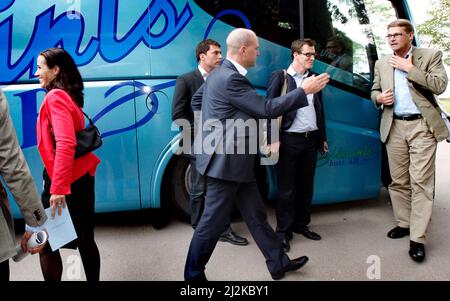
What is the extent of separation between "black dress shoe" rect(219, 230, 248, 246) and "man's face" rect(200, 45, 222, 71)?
Answer: 5.16 feet

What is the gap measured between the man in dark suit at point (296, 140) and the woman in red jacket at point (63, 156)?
166 centimetres

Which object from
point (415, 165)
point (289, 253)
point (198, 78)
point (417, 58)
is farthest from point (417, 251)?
point (198, 78)

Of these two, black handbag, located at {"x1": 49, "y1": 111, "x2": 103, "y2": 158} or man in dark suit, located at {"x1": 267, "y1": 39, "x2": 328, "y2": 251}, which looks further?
man in dark suit, located at {"x1": 267, "y1": 39, "x2": 328, "y2": 251}

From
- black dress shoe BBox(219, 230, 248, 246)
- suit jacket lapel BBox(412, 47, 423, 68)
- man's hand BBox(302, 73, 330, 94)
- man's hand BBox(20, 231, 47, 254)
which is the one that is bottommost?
black dress shoe BBox(219, 230, 248, 246)

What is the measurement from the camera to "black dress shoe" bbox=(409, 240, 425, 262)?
3221mm

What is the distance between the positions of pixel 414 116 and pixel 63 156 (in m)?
2.83

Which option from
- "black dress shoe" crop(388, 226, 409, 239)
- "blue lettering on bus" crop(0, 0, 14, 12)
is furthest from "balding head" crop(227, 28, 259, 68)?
"black dress shoe" crop(388, 226, 409, 239)

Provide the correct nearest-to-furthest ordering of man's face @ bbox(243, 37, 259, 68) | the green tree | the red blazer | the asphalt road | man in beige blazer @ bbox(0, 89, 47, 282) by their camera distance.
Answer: man in beige blazer @ bbox(0, 89, 47, 282) → the red blazer → man's face @ bbox(243, 37, 259, 68) → the asphalt road → the green tree

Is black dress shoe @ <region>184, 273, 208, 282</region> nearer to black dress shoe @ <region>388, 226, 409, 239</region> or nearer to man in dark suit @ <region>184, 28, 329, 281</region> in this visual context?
man in dark suit @ <region>184, 28, 329, 281</region>

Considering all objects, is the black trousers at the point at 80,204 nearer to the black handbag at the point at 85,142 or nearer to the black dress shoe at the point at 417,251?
the black handbag at the point at 85,142

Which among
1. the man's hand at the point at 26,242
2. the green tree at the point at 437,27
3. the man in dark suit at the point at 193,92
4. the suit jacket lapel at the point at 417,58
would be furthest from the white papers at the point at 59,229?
the green tree at the point at 437,27

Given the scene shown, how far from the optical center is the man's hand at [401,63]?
10.6 feet
